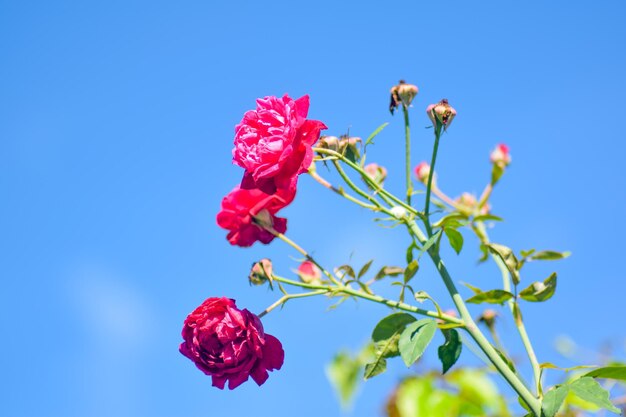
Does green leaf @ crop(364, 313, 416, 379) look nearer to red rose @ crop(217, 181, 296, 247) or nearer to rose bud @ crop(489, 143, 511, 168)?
red rose @ crop(217, 181, 296, 247)

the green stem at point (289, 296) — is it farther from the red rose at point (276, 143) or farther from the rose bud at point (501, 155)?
the rose bud at point (501, 155)

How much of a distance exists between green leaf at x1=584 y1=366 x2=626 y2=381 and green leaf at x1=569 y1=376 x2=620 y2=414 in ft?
0.27

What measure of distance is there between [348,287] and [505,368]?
38 centimetres

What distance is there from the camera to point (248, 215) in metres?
1.69

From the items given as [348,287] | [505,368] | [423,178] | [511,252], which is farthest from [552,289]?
[423,178]

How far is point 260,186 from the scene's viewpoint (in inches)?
58.4

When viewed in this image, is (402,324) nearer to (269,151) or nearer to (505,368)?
(505,368)

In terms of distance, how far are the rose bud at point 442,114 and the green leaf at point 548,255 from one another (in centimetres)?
42

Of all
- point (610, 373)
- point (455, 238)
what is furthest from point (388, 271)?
point (610, 373)

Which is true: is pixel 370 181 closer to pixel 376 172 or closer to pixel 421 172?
pixel 376 172

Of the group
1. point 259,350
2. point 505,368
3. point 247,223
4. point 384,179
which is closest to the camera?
point 505,368

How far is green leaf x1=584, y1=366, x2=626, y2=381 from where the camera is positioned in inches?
55.6

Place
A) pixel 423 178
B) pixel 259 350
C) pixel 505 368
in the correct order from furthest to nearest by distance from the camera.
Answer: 1. pixel 423 178
2. pixel 259 350
3. pixel 505 368

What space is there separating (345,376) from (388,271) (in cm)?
94
